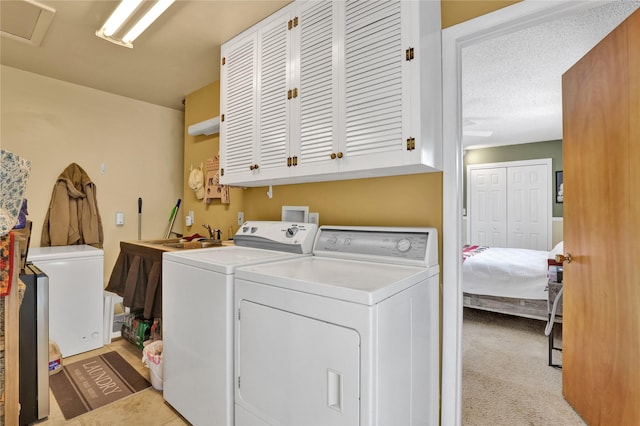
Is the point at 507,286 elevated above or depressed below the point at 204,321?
below

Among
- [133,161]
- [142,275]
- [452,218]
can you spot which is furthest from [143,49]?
[452,218]

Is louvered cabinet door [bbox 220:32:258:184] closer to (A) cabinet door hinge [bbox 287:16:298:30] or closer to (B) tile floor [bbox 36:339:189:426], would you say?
(A) cabinet door hinge [bbox 287:16:298:30]

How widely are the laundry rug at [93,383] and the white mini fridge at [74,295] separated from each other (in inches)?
8.1

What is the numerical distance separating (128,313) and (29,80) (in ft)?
7.50

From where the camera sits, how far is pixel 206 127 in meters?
3.00

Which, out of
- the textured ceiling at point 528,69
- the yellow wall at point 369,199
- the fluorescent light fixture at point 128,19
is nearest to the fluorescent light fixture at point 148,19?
the fluorescent light fixture at point 128,19

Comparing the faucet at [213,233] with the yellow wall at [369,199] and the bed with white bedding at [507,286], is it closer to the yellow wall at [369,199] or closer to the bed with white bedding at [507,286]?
the yellow wall at [369,199]

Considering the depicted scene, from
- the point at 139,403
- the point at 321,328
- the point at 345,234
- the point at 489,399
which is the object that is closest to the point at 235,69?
the point at 345,234

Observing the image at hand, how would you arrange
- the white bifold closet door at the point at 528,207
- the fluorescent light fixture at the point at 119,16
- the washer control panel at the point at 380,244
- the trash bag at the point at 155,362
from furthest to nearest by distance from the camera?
the white bifold closet door at the point at 528,207
the trash bag at the point at 155,362
the fluorescent light fixture at the point at 119,16
the washer control panel at the point at 380,244

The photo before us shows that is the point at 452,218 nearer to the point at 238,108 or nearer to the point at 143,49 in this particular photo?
the point at 238,108

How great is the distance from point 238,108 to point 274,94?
15.2 inches

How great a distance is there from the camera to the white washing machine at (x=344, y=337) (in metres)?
1.07

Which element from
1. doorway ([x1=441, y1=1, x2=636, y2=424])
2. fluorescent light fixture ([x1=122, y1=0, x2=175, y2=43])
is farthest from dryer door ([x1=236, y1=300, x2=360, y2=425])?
fluorescent light fixture ([x1=122, y1=0, x2=175, y2=43])

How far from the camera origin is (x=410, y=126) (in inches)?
55.5
